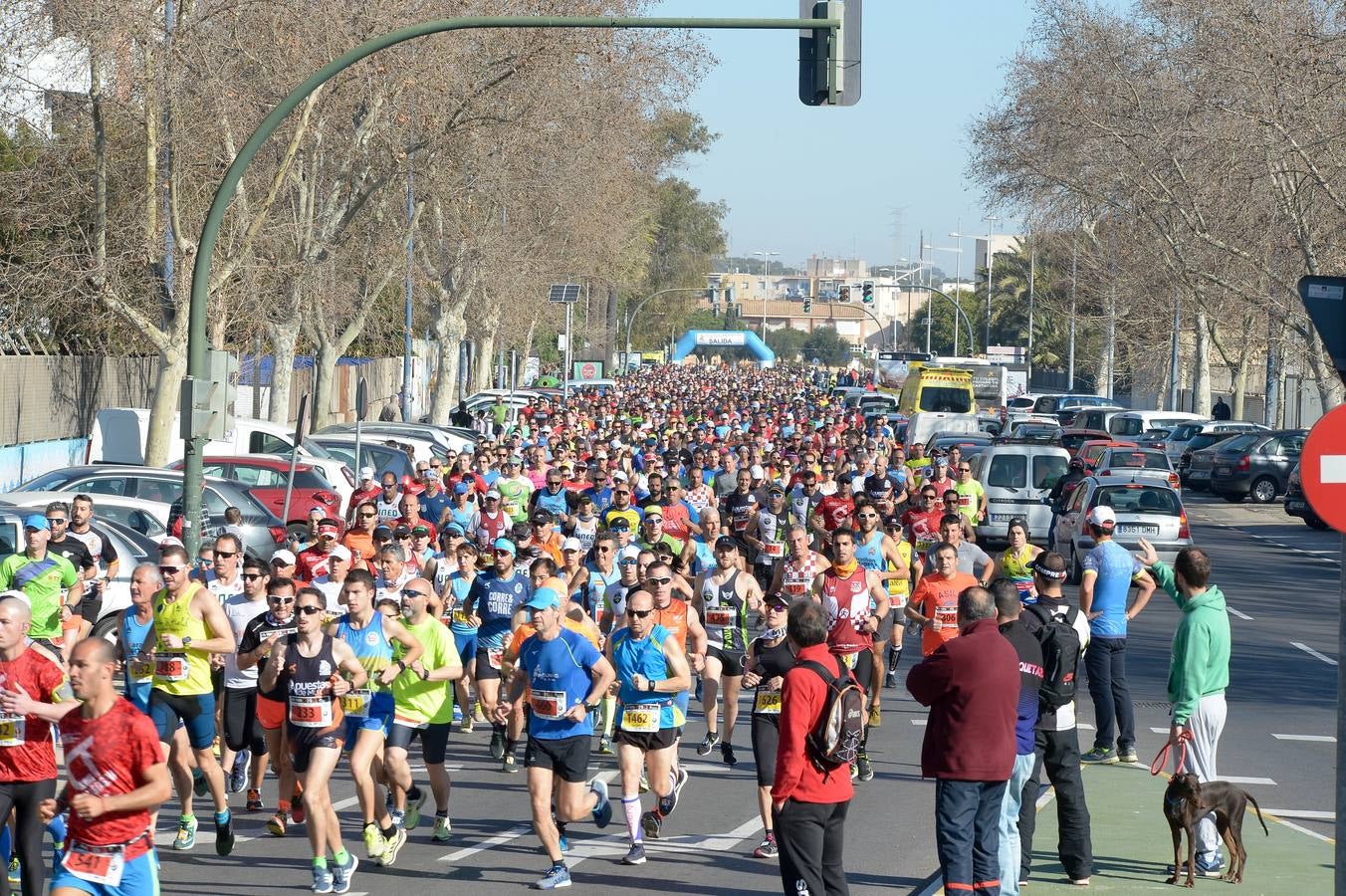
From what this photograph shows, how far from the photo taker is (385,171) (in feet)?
115

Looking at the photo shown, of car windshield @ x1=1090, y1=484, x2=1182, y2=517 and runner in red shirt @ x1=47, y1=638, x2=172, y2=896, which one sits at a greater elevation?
car windshield @ x1=1090, y1=484, x2=1182, y2=517

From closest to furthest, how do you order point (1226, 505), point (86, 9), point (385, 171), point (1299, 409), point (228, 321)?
1. point (86, 9)
2. point (228, 321)
3. point (385, 171)
4. point (1226, 505)
5. point (1299, 409)

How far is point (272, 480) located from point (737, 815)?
14065 millimetres

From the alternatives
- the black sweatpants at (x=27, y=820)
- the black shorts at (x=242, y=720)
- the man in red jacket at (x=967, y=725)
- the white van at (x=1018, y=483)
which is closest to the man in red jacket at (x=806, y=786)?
the man in red jacket at (x=967, y=725)

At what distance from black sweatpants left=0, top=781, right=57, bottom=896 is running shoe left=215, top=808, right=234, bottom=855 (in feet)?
6.25

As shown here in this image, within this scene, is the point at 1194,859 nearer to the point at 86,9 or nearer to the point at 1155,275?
the point at 86,9

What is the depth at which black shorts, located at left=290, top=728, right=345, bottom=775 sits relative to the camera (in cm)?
987

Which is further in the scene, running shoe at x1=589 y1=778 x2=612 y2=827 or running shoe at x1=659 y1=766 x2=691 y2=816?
running shoe at x1=659 y1=766 x2=691 y2=816

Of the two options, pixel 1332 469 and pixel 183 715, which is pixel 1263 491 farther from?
pixel 1332 469

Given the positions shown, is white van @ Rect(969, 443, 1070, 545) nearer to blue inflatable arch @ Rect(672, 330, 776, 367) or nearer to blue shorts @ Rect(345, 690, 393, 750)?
blue shorts @ Rect(345, 690, 393, 750)

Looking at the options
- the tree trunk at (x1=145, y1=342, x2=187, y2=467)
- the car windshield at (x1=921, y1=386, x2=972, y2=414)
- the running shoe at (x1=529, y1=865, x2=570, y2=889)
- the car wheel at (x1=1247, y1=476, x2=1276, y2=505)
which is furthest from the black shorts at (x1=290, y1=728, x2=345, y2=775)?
the car windshield at (x1=921, y1=386, x2=972, y2=414)

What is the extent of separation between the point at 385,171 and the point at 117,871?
95.7ft

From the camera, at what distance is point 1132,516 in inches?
896

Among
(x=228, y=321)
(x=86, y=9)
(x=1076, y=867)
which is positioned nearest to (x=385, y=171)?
(x=228, y=321)
